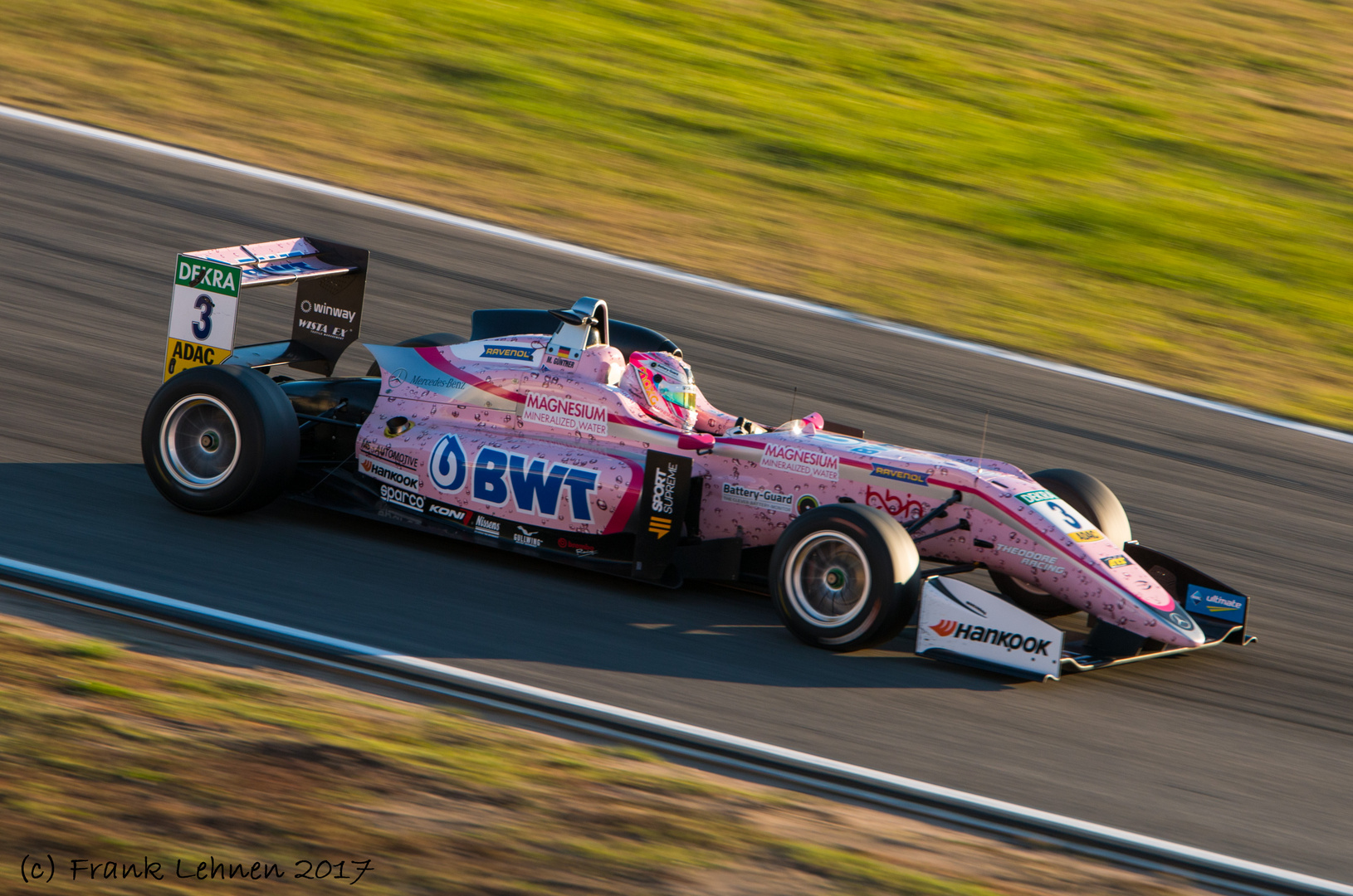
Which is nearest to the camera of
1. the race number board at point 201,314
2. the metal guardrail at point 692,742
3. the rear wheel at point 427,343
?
the metal guardrail at point 692,742

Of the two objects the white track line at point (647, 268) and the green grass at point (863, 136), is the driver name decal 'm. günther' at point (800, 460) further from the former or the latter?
the green grass at point (863, 136)

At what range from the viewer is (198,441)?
7.81m

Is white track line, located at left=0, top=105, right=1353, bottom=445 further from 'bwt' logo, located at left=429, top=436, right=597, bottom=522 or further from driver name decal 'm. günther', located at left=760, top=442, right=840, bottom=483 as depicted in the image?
'bwt' logo, located at left=429, top=436, right=597, bottom=522

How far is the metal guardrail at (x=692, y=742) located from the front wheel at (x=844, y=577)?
0.91 meters

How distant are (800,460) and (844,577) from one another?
779 mm

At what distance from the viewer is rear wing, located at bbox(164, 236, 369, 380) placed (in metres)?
8.10

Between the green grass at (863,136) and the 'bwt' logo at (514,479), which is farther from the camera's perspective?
the green grass at (863,136)

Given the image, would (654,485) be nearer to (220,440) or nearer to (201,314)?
(220,440)

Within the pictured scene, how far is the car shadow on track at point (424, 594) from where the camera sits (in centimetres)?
670

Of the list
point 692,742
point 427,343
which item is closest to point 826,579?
point 692,742

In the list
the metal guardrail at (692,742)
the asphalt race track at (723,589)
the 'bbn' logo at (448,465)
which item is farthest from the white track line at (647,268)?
the metal guardrail at (692,742)

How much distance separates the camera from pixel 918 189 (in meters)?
15.2

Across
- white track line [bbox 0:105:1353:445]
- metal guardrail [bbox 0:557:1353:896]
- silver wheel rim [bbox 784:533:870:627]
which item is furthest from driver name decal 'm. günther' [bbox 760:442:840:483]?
white track line [bbox 0:105:1353:445]

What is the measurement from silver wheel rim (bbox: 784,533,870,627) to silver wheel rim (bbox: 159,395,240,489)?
301 centimetres
